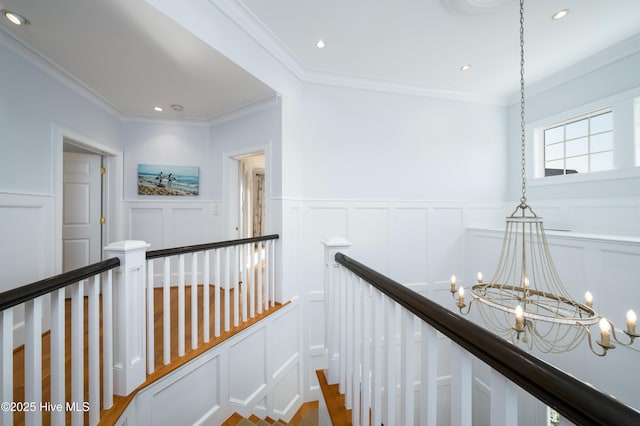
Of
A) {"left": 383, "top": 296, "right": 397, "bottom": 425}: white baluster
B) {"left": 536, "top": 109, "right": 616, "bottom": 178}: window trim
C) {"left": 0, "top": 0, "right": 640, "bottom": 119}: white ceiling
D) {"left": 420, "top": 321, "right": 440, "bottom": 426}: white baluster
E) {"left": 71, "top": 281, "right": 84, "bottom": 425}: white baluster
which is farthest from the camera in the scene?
{"left": 536, "top": 109, "right": 616, "bottom": 178}: window trim

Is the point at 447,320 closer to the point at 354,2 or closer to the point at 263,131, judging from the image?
the point at 354,2

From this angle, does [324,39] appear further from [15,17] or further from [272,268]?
[272,268]

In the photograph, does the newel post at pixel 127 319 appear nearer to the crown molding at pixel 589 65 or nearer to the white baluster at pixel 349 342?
the white baluster at pixel 349 342

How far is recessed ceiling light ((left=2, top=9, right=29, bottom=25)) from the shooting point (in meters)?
1.78

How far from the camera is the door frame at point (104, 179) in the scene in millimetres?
2455

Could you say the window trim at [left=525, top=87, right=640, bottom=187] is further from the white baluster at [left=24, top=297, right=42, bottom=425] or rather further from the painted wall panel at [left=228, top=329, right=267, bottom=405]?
the white baluster at [left=24, top=297, right=42, bottom=425]

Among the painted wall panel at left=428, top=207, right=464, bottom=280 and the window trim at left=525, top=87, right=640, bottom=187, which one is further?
the painted wall panel at left=428, top=207, right=464, bottom=280

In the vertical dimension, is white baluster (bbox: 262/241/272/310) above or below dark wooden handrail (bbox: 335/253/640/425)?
below

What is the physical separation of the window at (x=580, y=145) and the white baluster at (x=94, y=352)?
5.14 meters

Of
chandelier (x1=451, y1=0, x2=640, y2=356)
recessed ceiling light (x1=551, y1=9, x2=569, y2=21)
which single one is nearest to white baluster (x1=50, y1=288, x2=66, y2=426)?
chandelier (x1=451, y1=0, x2=640, y2=356)

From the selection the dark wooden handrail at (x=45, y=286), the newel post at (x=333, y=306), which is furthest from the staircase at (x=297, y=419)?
the dark wooden handrail at (x=45, y=286)

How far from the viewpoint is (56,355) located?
1.11 m

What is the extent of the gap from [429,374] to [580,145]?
14.3 ft

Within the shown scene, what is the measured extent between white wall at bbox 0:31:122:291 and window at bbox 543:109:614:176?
621 cm
